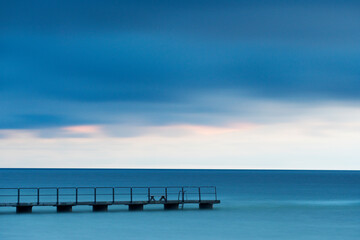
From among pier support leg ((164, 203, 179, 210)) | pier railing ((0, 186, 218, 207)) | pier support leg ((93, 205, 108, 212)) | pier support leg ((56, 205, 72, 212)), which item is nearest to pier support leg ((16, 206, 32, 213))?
pier railing ((0, 186, 218, 207))

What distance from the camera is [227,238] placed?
32031 mm

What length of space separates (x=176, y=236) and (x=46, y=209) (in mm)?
15853

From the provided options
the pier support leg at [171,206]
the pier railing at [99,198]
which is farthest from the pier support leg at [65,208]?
the pier support leg at [171,206]

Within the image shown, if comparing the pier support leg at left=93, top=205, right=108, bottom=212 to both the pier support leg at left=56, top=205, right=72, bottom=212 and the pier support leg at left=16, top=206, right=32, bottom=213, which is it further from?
the pier support leg at left=16, top=206, right=32, bottom=213

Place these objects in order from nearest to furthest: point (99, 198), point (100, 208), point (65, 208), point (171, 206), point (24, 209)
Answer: point (24, 209)
point (65, 208)
point (100, 208)
point (171, 206)
point (99, 198)

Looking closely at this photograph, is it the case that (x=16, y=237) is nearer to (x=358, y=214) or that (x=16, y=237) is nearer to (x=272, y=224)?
(x=272, y=224)

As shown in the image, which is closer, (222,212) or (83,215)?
(83,215)

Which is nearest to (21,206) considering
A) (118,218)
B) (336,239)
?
(118,218)

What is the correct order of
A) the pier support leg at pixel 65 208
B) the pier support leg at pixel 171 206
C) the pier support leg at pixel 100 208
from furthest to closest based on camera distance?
1. the pier support leg at pixel 171 206
2. the pier support leg at pixel 100 208
3. the pier support leg at pixel 65 208

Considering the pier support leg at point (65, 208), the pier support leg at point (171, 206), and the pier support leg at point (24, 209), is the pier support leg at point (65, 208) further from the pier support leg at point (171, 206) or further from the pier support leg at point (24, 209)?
the pier support leg at point (171, 206)

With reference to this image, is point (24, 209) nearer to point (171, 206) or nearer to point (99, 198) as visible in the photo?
point (171, 206)

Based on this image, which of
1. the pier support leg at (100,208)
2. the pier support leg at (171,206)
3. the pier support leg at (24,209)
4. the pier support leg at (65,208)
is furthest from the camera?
the pier support leg at (171,206)

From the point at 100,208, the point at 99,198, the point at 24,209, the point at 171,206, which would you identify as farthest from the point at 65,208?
the point at 99,198

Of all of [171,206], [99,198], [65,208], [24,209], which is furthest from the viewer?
[99,198]
